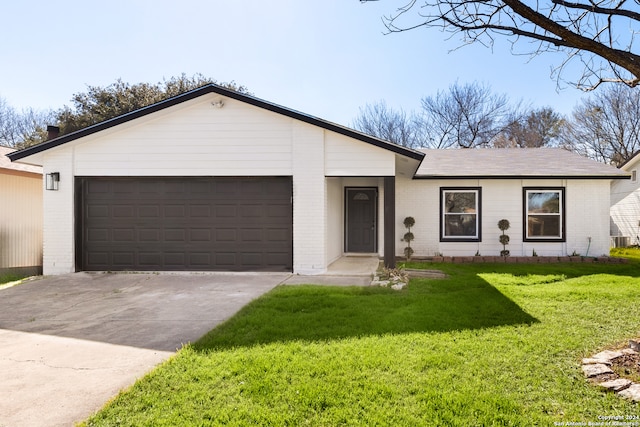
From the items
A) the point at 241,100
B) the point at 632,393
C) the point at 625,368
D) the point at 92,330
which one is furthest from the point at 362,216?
the point at 632,393

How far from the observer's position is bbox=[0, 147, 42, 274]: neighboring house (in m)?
10.9

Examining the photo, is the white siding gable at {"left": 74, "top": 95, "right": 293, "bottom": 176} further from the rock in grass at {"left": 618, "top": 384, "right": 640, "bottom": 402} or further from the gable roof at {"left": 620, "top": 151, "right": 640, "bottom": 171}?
the gable roof at {"left": 620, "top": 151, "right": 640, "bottom": 171}

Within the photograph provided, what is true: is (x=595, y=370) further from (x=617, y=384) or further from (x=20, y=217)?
(x=20, y=217)

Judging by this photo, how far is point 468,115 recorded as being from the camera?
29234mm

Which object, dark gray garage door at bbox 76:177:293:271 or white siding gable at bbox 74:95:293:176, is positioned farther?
dark gray garage door at bbox 76:177:293:271

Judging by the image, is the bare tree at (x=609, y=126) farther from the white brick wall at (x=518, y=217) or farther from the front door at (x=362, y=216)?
the front door at (x=362, y=216)

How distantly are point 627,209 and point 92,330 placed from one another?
2188 cm

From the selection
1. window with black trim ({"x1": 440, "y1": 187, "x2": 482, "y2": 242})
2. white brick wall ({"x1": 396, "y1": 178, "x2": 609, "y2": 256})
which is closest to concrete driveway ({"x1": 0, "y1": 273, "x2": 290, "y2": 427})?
white brick wall ({"x1": 396, "y1": 178, "x2": 609, "y2": 256})

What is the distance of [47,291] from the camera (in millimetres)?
7574

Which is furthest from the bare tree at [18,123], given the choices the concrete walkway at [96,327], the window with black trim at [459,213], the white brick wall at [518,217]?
the window with black trim at [459,213]

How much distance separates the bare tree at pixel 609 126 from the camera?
87.6 ft

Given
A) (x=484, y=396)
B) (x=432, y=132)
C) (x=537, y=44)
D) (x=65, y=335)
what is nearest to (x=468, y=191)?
(x=537, y=44)

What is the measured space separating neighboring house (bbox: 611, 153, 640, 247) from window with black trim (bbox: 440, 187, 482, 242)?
955 centimetres

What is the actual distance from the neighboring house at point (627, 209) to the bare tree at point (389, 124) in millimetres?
14086
